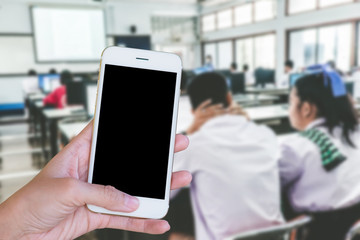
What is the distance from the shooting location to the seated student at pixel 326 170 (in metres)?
1.31

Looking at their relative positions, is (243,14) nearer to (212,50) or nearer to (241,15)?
(241,15)

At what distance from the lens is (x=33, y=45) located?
9062mm

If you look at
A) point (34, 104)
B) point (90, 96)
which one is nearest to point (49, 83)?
point (34, 104)

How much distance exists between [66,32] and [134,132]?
8205 mm

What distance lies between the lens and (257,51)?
10109 millimetres

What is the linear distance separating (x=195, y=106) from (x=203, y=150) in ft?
1.34

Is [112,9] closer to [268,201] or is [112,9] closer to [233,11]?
[233,11]

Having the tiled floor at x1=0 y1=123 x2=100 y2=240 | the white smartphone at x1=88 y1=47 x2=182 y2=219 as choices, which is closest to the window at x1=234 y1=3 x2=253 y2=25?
the tiled floor at x1=0 y1=123 x2=100 y2=240

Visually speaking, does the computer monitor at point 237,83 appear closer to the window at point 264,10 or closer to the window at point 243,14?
the window at point 264,10

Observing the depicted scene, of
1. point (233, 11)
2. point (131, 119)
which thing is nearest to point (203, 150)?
point (131, 119)

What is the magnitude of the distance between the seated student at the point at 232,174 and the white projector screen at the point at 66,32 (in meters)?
7.52

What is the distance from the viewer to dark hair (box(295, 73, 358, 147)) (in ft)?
4.68

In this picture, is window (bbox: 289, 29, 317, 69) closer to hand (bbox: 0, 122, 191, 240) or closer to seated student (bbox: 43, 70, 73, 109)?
seated student (bbox: 43, 70, 73, 109)

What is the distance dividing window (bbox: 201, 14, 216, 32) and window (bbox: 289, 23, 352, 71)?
3629 millimetres
